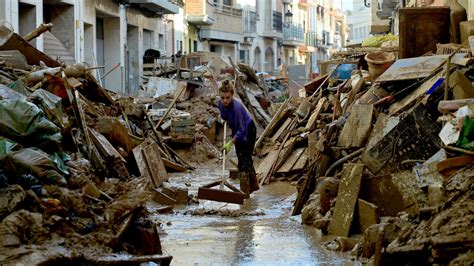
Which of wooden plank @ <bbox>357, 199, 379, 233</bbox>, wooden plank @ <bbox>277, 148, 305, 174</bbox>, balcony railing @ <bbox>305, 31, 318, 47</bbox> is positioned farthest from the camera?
balcony railing @ <bbox>305, 31, 318, 47</bbox>

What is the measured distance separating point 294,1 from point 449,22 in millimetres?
60181

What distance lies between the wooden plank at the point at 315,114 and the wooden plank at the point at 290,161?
1.48ft

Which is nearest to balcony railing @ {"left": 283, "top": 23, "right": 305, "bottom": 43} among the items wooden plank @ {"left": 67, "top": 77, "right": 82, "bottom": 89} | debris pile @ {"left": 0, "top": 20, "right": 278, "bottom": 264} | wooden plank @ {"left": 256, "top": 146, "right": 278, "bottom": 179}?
debris pile @ {"left": 0, "top": 20, "right": 278, "bottom": 264}

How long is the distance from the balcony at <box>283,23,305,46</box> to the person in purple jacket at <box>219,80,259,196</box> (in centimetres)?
5513

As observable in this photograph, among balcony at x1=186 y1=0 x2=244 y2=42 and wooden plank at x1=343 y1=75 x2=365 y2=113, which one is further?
balcony at x1=186 y1=0 x2=244 y2=42

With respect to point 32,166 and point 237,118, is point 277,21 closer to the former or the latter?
point 237,118

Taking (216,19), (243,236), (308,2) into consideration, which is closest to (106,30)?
(216,19)

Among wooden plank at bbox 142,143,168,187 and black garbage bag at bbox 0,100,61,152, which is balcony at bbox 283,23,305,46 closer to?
wooden plank at bbox 142,143,168,187

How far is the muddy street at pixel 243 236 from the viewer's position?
7.66m

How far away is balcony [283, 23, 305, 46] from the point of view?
219 feet

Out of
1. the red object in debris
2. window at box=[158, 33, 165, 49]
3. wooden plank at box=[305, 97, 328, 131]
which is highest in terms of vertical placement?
window at box=[158, 33, 165, 49]

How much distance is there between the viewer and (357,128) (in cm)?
1050

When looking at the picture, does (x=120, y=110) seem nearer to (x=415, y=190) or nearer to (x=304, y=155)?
(x=304, y=155)

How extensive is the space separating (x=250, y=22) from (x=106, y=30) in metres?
27.1
